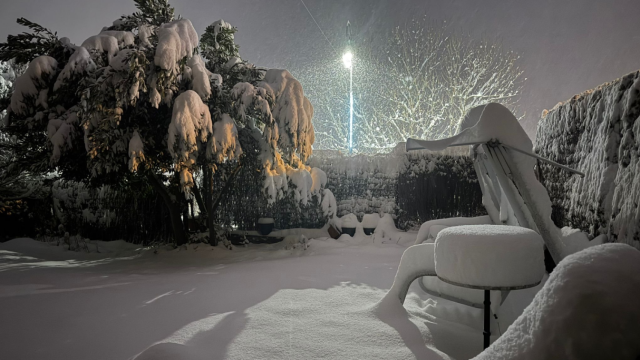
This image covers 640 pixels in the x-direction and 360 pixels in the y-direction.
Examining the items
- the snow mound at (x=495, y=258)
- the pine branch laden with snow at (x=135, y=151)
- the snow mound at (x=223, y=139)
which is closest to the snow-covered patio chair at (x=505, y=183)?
the snow mound at (x=495, y=258)

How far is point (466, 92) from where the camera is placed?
1487cm

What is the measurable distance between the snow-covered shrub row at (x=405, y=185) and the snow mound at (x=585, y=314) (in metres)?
6.82

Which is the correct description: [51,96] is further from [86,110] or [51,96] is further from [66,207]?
[66,207]

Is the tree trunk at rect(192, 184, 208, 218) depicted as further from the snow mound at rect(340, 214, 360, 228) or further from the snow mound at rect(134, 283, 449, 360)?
the snow mound at rect(134, 283, 449, 360)

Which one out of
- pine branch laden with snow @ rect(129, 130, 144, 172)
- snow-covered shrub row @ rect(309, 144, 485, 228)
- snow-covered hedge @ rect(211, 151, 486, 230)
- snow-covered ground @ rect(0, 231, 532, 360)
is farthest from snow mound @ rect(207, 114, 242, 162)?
snow-covered shrub row @ rect(309, 144, 485, 228)

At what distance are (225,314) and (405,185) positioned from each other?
5.85 meters

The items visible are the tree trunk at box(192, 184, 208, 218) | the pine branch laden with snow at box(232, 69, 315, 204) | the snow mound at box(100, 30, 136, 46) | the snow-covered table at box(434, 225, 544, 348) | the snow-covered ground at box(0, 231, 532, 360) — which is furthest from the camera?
the tree trunk at box(192, 184, 208, 218)

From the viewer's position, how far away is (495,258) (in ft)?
5.74

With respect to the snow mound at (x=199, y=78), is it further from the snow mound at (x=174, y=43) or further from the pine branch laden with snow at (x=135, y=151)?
the pine branch laden with snow at (x=135, y=151)

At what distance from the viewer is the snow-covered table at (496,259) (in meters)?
1.75

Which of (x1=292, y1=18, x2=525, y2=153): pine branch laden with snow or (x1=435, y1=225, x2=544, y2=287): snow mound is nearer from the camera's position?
(x1=435, y1=225, x2=544, y2=287): snow mound

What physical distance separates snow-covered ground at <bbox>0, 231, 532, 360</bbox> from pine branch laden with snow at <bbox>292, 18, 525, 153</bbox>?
1246 centimetres

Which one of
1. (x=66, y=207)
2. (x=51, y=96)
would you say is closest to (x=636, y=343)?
(x=51, y=96)

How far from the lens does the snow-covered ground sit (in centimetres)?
211
